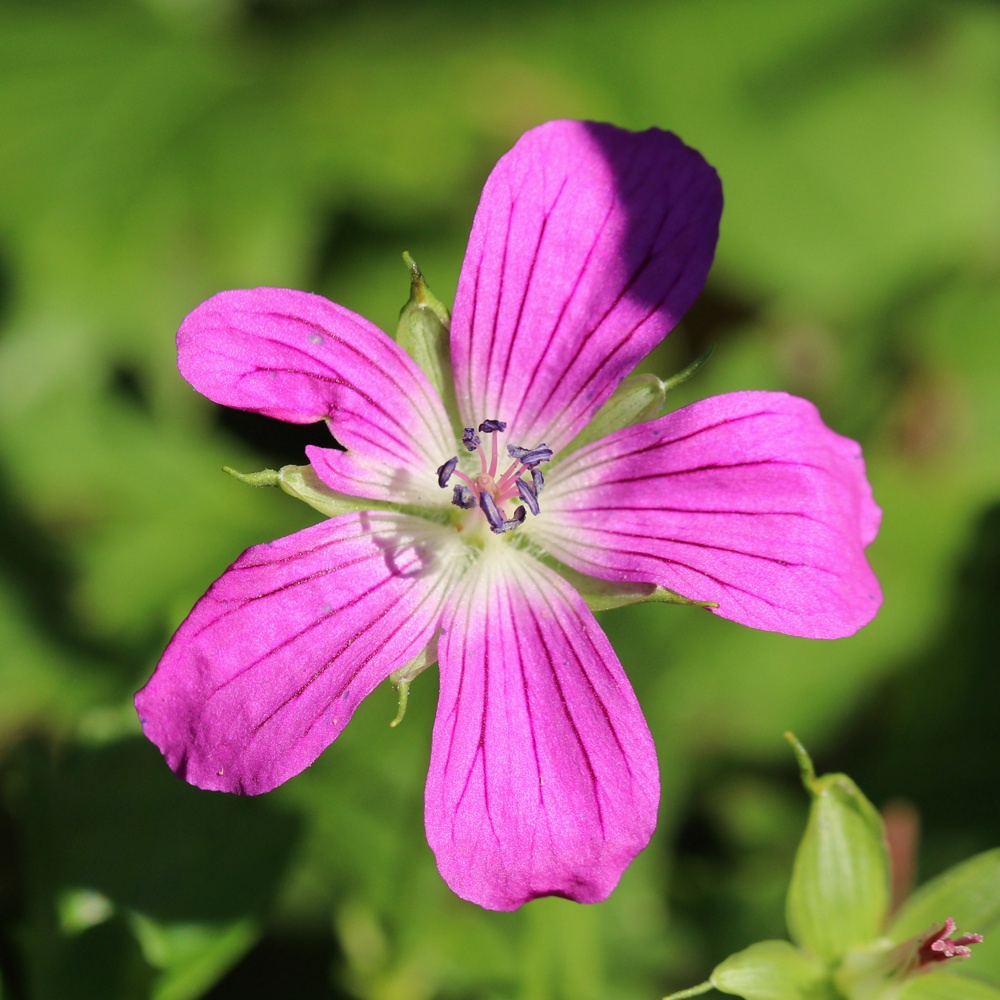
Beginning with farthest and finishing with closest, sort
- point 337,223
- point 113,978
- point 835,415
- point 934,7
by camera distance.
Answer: point 934,7, point 337,223, point 835,415, point 113,978

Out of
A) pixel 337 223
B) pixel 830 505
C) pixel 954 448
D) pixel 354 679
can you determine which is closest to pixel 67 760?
pixel 354 679

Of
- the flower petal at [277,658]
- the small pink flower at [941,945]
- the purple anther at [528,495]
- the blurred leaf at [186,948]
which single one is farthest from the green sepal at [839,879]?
the blurred leaf at [186,948]

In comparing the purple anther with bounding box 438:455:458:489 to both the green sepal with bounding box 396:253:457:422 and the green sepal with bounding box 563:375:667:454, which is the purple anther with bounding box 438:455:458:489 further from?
the green sepal with bounding box 563:375:667:454

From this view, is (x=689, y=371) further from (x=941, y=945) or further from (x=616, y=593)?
(x=941, y=945)

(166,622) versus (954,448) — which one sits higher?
(954,448)

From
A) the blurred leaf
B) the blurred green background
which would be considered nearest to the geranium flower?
the blurred leaf

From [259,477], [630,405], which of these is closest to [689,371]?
[630,405]

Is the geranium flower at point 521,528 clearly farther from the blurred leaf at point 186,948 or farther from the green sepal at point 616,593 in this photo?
the blurred leaf at point 186,948

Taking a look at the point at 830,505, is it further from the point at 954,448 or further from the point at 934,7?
the point at 934,7
